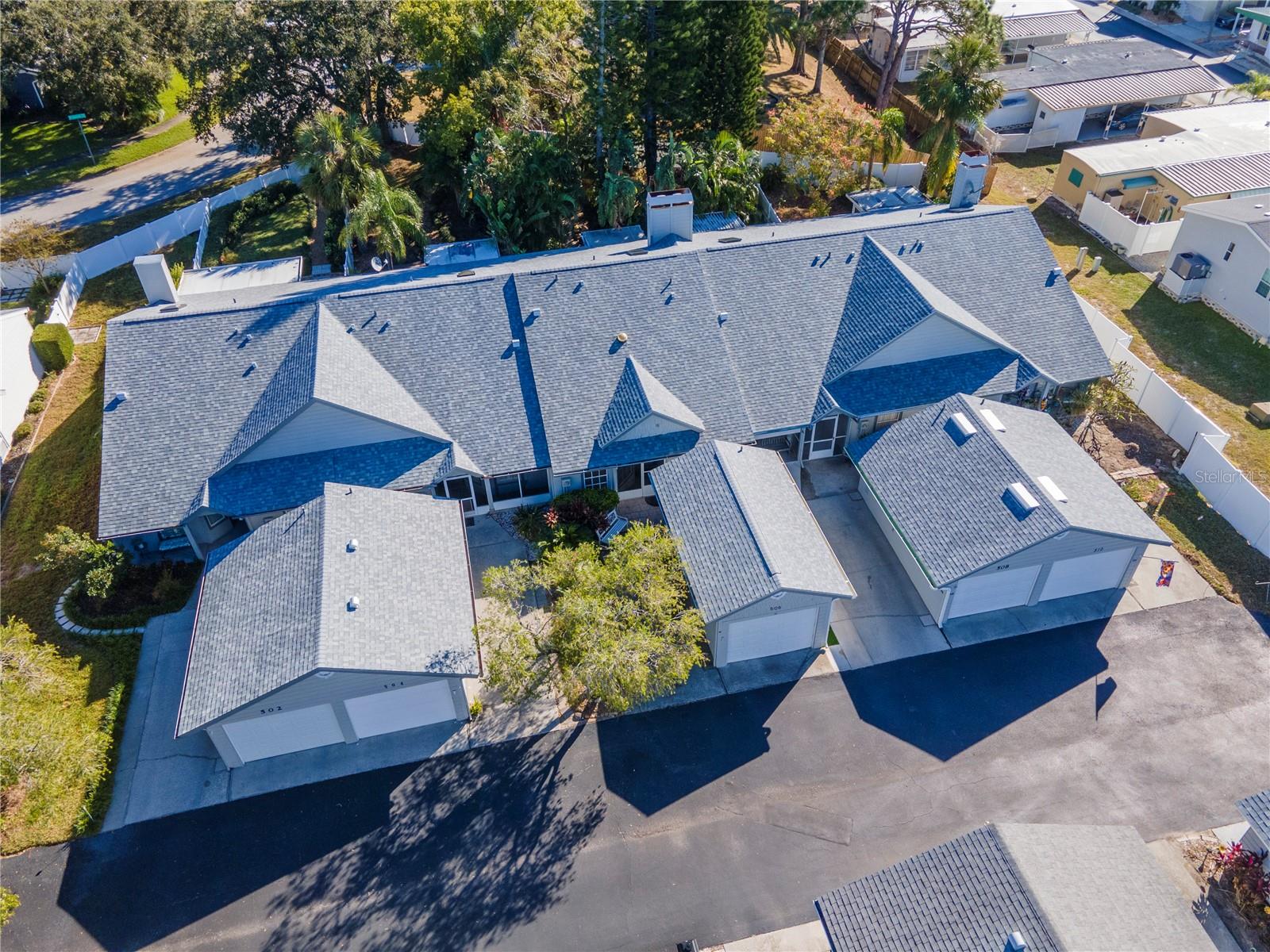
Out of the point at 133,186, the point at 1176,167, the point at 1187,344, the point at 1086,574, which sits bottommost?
the point at 1086,574

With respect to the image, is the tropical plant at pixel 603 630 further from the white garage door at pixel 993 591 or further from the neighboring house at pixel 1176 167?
the neighboring house at pixel 1176 167

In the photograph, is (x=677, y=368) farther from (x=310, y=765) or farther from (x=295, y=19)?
(x=295, y=19)

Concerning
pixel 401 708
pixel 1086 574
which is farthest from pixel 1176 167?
pixel 401 708

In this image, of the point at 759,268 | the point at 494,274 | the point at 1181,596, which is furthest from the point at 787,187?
the point at 1181,596

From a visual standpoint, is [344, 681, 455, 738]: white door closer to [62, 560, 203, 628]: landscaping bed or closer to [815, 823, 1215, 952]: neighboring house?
[62, 560, 203, 628]: landscaping bed

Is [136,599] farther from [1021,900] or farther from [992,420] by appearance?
[992,420]

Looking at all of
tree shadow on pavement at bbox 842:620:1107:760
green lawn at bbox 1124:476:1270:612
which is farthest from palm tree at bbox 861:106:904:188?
tree shadow on pavement at bbox 842:620:1107:760

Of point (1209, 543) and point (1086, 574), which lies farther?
point (1209, 543)

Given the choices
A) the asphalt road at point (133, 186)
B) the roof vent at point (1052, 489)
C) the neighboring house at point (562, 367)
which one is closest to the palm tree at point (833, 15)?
the neighboring house at point (562, 367)
